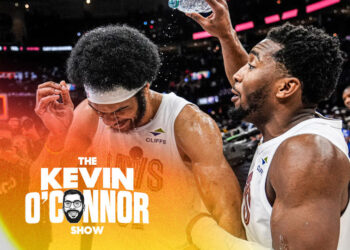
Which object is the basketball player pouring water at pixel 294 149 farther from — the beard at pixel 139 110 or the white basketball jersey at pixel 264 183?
the beard at pixel 139 110

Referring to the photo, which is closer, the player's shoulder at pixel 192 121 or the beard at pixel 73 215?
the player's shoulder at pixel 192 121

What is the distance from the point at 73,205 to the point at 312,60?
4.12 feet

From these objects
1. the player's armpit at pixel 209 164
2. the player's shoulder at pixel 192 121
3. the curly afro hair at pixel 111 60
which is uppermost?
the curly afro hair at pixel 111 60

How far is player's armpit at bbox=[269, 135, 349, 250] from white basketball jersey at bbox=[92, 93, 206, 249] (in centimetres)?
70

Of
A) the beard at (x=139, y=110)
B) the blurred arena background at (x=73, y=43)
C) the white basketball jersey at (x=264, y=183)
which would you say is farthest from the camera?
the blurred arena background at (x=73, y=43)

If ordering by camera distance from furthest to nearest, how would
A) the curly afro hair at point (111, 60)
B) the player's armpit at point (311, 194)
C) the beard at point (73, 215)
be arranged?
Answer: the beard at point (73, 215) < the curly afro hair at point (111, 60) < the player's armpit at point (311, 194)

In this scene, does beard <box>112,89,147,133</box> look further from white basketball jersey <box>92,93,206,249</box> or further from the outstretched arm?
the outstretched arm

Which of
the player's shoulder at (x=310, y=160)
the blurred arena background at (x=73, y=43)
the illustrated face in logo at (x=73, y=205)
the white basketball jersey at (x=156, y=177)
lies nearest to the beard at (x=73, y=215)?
the illustrated face in logo at (x=73, y=205)

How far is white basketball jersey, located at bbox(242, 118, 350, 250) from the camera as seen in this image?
41.0 inches

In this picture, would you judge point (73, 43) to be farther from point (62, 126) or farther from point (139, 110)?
point (139, 110)

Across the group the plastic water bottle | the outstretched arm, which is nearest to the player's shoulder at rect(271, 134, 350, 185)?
the plastic water bottle

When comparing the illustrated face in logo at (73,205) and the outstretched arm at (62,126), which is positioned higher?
the outstretched arm at (62,126)

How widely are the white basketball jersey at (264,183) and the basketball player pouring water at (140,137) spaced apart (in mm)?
202

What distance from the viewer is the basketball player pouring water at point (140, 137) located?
147cm
